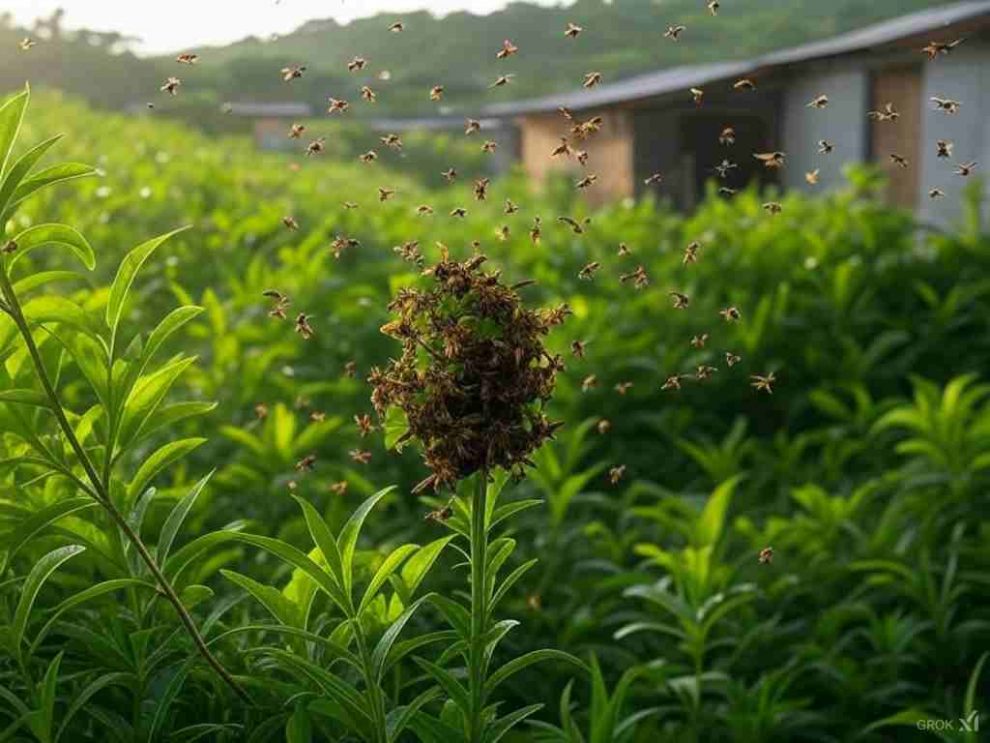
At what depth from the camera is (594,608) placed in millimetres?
4219

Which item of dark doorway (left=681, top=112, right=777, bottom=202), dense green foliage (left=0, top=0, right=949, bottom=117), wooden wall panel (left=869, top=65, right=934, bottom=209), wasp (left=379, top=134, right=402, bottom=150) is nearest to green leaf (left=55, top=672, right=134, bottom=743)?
wasp (left=379, top=134, right=402, bottom=150)

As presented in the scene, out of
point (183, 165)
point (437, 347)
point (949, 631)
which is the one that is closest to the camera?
point (437, 347)

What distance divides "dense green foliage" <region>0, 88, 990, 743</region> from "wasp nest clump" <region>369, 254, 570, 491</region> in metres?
0.14

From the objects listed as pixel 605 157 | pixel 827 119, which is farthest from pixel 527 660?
pixel 605 157

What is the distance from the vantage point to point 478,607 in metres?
1.67

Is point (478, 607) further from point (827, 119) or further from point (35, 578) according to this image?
point (827, 119)

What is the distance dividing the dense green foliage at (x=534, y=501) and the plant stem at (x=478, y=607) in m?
0.02

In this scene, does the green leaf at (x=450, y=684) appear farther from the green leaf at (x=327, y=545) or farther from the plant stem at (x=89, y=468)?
the plant stem at (x=89, y=468)

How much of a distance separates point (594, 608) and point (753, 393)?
2.61 m

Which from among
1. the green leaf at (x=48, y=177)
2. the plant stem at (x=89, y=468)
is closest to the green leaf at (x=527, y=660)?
the plant stem at (x=89, y=468)

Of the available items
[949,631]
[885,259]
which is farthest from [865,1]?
[949,631]

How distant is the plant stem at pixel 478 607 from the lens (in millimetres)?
1617

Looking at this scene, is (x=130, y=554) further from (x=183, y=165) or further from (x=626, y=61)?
(x=626, y=61)

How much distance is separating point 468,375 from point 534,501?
210 mm
